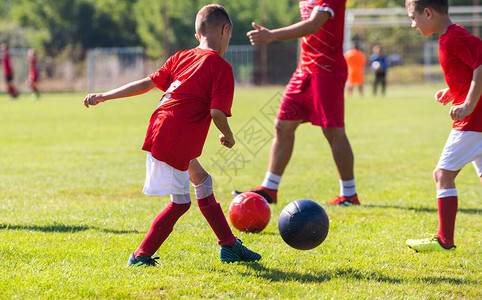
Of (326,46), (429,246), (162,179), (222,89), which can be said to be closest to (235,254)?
(162,179)

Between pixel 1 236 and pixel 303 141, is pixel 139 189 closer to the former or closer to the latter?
pixel 1 236

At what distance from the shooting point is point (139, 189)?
7.21 m

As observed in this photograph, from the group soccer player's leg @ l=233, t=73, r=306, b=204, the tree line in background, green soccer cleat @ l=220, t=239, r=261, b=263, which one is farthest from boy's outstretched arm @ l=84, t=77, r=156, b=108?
the tree line in background

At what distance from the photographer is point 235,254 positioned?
421 centimetres

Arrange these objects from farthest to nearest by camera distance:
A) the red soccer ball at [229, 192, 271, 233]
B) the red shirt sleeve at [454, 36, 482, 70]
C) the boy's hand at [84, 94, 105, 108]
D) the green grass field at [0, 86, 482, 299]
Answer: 1. the red soccer ball at [229, 192, 271, 233]
2. the red shirt sleeve at [454, 36, 482, 70]
3. the boy's hand at [84, 94, 105, 108]
4. the green grass field at [0, 86, 482, 299]

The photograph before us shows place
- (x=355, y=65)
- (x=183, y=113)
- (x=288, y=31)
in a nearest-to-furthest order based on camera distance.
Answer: (x=183, y=113) → (x=288, y=31) → (x=355, y=65)

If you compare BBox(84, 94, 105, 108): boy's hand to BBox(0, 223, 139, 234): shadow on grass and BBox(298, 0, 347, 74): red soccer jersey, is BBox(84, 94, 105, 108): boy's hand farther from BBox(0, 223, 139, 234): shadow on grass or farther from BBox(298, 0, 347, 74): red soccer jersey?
BBox(298, 0, 347, 74): red soccer jersey

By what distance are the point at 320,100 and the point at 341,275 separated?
2589 mm

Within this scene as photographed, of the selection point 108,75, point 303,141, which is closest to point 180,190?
point 303,141

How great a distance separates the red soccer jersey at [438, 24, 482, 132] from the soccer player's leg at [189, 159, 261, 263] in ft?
5.95

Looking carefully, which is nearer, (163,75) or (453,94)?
(163,75)

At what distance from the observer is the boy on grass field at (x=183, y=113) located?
3857 mm

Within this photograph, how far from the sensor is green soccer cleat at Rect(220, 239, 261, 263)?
4.20 meters

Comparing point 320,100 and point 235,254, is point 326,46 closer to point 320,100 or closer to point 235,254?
point 320,100
